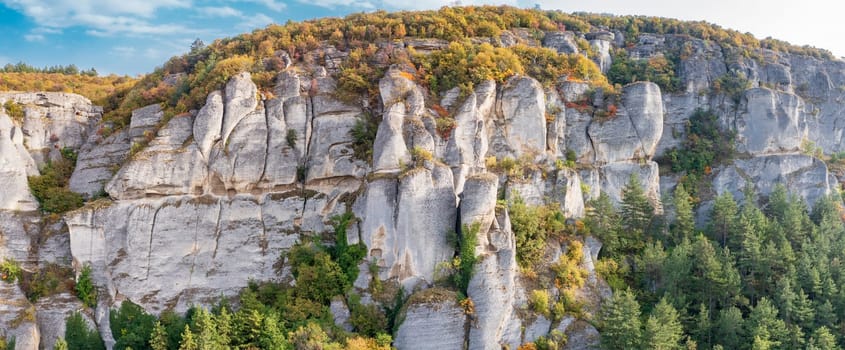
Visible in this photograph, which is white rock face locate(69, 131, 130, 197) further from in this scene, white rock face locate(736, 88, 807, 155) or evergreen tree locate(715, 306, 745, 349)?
white rock face locate(736, 88, 807, 155)

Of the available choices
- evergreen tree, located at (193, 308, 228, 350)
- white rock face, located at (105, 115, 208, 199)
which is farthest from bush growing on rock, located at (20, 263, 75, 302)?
evergreen tree, located at (193, 308, 228, 350)

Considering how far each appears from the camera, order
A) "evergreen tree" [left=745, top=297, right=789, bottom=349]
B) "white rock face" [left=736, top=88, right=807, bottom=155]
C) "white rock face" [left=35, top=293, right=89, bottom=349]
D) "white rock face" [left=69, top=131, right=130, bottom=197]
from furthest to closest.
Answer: "white rock face" [left=736, top=88, right=807, bottom=155]
"white rock face" [left=69, top=131, right=130, bottom=197]
"white rock face" [left=35, top=293, right=89, bottom=349]
"evergreen tree" [left=745, top=297, right=789, bottom=349]

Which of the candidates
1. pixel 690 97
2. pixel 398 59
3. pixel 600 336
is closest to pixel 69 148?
pixel 398 59

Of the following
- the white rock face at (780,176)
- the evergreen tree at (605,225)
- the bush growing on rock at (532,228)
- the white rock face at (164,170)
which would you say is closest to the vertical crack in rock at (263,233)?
the white rock face at (164,170)

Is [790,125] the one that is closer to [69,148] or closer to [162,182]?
[162,182]

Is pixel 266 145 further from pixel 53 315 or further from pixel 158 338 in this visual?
pixel 53 315

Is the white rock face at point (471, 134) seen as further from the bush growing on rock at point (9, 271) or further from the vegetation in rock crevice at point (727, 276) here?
the bush growing on rock at point (9, 271)
